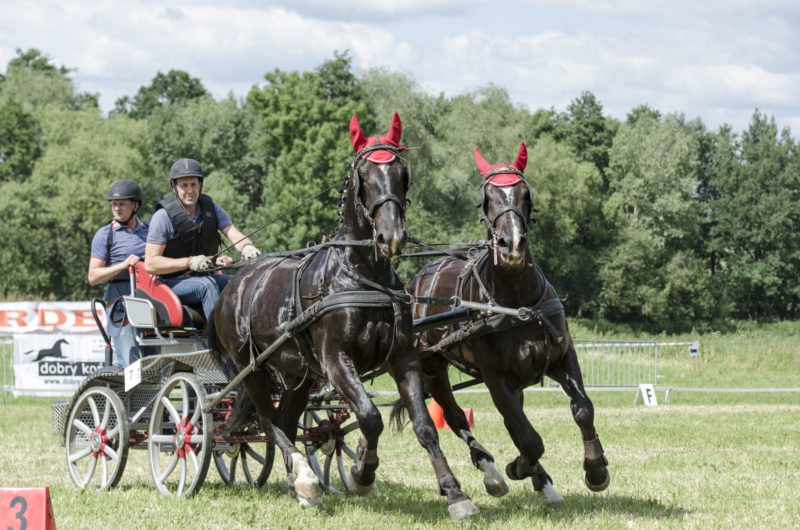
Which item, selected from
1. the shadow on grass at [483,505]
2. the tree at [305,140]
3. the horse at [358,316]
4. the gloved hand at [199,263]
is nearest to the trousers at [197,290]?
the gloved hand at [199,263]

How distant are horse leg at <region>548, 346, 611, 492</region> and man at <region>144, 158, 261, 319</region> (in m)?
2.71

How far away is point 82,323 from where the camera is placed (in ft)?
57.5

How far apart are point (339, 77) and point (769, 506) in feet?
132

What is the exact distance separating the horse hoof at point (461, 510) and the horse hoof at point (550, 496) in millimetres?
1125

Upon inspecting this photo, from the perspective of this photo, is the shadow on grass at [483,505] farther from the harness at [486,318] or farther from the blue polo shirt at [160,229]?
the blue polo shirt at [160,229]

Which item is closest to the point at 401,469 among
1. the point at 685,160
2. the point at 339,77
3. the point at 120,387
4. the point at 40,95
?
the point at 120,387

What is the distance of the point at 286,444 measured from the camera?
675cm

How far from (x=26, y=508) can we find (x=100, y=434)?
10.7 ft

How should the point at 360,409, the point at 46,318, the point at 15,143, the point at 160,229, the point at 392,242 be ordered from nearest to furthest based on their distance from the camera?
the point at 392,242 < the point at 360,409 < the point at 160,229 < the point at 46,318 < the point at 15,143

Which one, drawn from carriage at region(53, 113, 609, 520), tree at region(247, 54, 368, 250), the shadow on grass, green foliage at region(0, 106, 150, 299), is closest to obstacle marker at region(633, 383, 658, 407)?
the shadow on grass

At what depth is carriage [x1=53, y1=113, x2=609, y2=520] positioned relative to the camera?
5.93 m

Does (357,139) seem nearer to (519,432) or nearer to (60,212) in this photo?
(519,432)

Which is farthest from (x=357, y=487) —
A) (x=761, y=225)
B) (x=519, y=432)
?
(x=761, y=225)

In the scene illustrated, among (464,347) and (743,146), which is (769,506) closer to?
(464,347)
